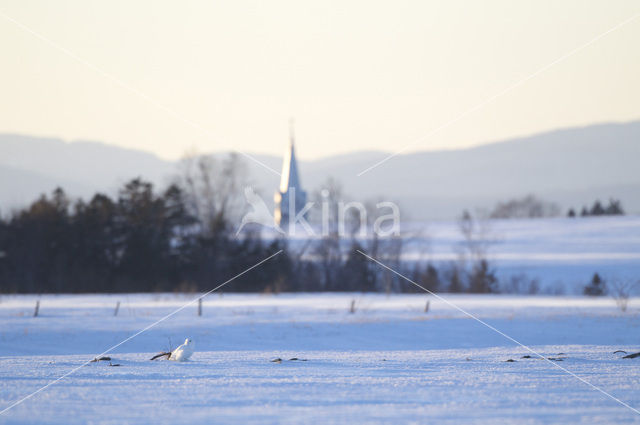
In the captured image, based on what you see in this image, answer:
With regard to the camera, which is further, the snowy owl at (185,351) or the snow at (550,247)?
the snow at (550,247)

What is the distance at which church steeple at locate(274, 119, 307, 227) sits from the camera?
65.8 meters

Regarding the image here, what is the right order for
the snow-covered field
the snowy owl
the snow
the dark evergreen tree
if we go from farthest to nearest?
the snow < the dark evergreen tree < the snowy owl < the snow-covered field

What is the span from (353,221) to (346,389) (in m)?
52.6

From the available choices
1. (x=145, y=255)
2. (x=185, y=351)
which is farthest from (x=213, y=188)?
(x=185, y=351)

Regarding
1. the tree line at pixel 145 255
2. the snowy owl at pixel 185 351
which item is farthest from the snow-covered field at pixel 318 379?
the tree line at pixel 145 255

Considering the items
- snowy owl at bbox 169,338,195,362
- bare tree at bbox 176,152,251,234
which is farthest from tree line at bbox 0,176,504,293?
snowy owl at bbox 169,338,195,362

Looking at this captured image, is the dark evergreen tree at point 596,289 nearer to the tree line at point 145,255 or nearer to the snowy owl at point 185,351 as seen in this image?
the tree line at point 145,255

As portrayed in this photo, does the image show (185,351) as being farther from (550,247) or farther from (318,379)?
(550,247)

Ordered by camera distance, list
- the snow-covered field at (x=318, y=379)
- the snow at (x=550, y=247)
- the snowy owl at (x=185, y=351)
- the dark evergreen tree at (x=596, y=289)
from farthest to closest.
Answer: the snow at (x=550, y=247)
the dark evergreen tree at (x=596, y=289)
the snowy owl at (x=185, y=351)
the snow-covered field at (x=318, y=379)

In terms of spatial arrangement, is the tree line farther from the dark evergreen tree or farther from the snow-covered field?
the snow-covered field

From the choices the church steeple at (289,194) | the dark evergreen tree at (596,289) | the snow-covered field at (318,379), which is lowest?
the snow-covered field at (318,379)

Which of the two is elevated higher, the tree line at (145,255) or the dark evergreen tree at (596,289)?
the tree line at (145,255)

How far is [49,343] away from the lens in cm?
2089

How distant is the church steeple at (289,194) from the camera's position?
6581cm
